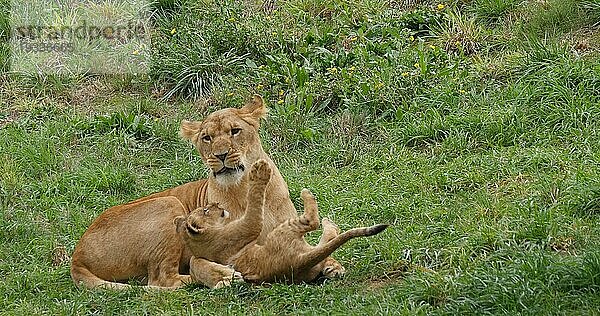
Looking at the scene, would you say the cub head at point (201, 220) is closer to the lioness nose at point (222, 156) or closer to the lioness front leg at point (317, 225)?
the lioness nose at point (222, 156)

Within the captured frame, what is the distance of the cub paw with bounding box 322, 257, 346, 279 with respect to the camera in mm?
6418

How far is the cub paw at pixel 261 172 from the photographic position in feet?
20.2

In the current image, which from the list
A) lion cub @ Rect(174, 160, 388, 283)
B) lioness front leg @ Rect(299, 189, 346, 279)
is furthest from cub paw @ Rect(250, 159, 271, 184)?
lioness front leg @ Rect(299, 189, 346, 279)

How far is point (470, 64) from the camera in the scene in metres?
10.3

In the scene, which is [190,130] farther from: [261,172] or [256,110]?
[261,172]

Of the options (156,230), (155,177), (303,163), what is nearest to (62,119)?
(155,177)

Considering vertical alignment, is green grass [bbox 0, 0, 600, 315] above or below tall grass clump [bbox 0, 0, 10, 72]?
above

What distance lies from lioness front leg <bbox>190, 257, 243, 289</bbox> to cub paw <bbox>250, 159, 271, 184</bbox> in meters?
0.60

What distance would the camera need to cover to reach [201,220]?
6445mm

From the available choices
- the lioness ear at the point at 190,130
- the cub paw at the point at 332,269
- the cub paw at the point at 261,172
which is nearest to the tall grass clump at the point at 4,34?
the lioness ear at the point at 190,130

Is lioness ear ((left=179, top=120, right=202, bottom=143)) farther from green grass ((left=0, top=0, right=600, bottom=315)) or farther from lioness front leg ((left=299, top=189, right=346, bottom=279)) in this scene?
green grass ((left=0, top=0, right=600, bottom=315))

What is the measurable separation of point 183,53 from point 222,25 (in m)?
0.54

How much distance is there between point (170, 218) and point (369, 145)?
2928 millimetres

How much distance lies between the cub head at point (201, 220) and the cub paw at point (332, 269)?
71 centimetres
